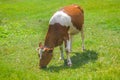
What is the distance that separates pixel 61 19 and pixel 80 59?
7.04 feet

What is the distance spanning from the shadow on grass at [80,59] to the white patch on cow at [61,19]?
167cm

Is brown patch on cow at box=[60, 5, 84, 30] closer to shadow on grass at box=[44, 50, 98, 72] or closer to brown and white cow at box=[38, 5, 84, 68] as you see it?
brown and white cow at box=[38, 5, 84, 68]

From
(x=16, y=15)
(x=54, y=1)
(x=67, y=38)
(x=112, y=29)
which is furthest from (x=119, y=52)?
(x=54, y=1)

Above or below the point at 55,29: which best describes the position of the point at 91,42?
below

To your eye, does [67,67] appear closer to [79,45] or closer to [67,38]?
[67,38]

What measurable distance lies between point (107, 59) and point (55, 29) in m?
2.55

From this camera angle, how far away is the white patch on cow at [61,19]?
1498 cm

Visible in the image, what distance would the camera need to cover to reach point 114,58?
583 inches

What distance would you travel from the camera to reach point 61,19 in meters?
15.0

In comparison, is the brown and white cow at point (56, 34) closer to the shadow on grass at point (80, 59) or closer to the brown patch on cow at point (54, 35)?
the brown patch on cow at point (54, 35)

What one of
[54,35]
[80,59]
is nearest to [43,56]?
[54,35]

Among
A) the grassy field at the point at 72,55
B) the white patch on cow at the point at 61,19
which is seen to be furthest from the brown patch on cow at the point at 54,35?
the grassy field at the point at 72,55

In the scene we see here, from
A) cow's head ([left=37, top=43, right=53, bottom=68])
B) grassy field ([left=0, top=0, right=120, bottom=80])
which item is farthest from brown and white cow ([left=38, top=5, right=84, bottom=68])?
grassy field ([left=0, top=0, right=120, bottom=80])

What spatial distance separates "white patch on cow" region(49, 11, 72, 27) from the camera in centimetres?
1498
